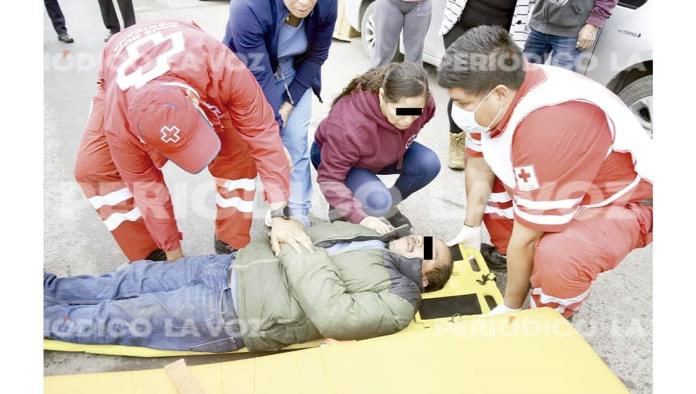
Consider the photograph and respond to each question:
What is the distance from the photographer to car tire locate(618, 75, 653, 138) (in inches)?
124

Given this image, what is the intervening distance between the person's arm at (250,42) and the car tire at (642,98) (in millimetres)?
2258

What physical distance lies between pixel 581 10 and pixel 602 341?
1941 mm

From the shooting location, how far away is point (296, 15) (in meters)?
2.36

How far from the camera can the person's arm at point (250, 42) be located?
2334 millimetres

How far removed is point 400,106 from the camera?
235 cm

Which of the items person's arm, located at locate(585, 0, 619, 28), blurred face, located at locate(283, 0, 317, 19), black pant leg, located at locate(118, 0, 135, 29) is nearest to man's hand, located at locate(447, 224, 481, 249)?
blurred face, located at locate(283, 0, 317, 19)

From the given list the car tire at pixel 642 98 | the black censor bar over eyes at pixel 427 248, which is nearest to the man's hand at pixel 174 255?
the black censor bar over eyes at pixel 427 248

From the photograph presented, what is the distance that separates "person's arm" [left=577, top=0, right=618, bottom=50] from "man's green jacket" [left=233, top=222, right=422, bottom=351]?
2.03 metres

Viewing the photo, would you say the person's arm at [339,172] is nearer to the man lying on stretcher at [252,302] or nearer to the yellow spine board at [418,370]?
the man lying on stretcher at [252,302]

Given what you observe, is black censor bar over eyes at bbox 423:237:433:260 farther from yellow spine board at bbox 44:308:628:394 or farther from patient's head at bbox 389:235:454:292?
yellow spine board at bbox 44:308:628:394

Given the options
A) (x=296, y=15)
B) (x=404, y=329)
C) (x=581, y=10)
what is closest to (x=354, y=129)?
(x=296, y=15)

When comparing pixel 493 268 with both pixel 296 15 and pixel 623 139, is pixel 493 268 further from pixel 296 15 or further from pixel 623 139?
pixel 296 15

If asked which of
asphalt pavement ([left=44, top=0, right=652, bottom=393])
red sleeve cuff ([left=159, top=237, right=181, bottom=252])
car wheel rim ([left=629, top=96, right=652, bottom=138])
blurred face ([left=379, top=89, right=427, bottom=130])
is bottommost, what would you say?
asphalt pavement ([left=44, top=0, right=652, bottom=393])

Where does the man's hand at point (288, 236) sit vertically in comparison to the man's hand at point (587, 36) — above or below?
below
